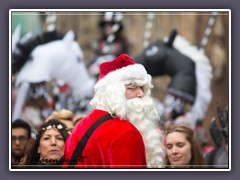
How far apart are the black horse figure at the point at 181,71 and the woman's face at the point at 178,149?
141cm

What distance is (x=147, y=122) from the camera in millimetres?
4895

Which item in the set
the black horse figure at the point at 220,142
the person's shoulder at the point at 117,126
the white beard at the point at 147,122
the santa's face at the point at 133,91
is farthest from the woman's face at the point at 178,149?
the person's shoulder at the point at 117,126

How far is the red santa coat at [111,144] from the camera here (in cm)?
462

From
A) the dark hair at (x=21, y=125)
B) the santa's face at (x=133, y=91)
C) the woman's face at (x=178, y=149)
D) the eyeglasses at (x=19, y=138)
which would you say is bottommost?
the woman's face at (x=178, y=149)

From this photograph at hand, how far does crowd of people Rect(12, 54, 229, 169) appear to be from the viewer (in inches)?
184

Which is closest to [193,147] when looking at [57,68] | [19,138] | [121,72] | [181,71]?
[121,72]

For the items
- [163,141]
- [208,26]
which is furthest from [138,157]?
[208,26]

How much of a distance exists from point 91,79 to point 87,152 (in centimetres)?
252

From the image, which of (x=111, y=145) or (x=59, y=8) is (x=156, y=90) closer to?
(x=59, y=8)

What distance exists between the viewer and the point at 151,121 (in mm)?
4926

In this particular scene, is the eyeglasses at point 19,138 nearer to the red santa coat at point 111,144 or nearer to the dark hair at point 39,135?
the dark hair at point 39,135

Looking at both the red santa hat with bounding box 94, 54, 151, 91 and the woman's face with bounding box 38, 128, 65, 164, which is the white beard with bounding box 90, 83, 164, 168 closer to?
the red santa hat with bounding box 94, 54, 151, 91

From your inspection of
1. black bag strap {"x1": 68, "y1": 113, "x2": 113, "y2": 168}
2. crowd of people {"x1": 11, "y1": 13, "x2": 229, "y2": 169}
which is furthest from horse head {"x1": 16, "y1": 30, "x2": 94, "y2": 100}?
black bag strap {"x1": 68, "y1": 113, "x2": 113, "y2": 168}

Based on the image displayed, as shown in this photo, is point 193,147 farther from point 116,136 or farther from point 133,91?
point 116,136
